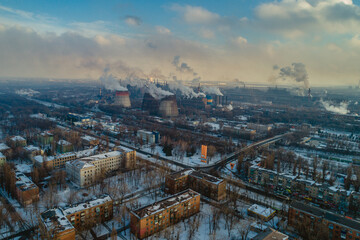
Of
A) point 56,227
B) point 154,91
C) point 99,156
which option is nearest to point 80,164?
point 99,156

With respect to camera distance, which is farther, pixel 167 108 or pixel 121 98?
pixel 121 98

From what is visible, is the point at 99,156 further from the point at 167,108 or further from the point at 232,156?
the point at 167,108

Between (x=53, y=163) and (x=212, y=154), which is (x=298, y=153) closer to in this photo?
(x=212, y=154)

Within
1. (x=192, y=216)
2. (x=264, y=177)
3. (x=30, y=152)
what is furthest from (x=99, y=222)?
(x=30, y=152)

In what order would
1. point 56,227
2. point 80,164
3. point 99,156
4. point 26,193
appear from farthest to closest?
point 99,156
point 80,164
point 26,193
point 56,227

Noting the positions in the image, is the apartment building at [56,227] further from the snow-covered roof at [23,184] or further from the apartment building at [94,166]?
the apartment building at [94,166]

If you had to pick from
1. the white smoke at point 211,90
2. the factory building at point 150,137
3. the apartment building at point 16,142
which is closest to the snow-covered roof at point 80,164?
the apartment building at point 16,142

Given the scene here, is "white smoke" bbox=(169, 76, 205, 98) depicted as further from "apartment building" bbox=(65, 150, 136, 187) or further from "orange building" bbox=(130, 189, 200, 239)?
"orange building" bbox=(130, 189, 200, 239)
